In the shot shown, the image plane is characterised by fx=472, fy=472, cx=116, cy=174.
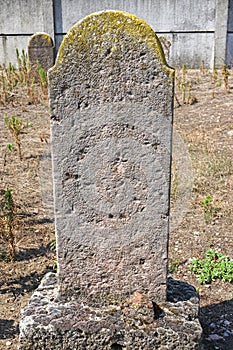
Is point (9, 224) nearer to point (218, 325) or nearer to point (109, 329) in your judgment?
point (109, 329)

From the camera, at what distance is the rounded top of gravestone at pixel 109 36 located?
253 centimetres

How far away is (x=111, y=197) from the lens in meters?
2.84

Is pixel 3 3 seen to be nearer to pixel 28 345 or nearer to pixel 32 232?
pixel 32 232

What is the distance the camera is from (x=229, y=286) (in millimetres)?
3961

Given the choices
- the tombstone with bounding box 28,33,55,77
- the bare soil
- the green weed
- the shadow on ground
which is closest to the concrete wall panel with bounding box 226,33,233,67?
the bare soil

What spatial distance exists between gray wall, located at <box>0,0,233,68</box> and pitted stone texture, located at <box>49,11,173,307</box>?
1071 centimetres

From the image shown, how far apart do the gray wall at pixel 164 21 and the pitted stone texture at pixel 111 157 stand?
10709 mm

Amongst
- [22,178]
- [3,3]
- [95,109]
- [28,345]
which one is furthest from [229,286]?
[3,3]

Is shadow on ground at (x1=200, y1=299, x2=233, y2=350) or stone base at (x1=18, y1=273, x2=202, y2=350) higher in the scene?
stone base at (x1=18, y1=273, x2=202, y2=350)

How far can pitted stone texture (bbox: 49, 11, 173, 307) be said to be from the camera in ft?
8.44

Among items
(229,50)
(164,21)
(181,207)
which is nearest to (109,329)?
(181,207)

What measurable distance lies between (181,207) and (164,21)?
8.72 metres

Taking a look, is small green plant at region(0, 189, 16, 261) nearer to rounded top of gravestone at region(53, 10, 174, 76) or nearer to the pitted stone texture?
the pitted stone texture

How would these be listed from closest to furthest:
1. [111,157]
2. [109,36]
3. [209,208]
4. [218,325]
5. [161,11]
Result: [109,36], [111,157], [218,325], [209,208], [161,11]
